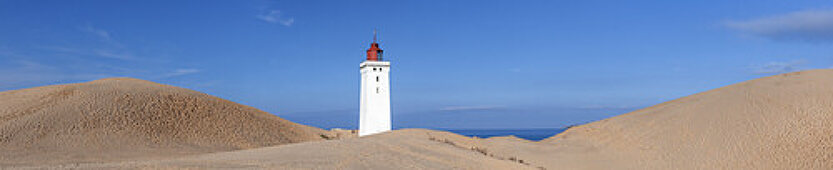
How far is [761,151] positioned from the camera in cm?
1809

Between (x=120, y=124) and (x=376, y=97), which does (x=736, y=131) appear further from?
(x=120, y=124)

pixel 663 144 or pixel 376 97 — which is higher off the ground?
pixel 376 97

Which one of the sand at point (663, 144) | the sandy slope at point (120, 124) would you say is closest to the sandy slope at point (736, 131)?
the sand at point (663, 144)

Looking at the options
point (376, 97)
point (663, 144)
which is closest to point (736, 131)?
point (663, 144)

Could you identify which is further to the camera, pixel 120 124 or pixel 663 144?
pixel 120 124

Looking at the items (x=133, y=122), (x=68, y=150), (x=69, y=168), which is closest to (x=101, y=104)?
(x=133, y=122)

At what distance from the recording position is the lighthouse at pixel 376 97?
3494 centimetres

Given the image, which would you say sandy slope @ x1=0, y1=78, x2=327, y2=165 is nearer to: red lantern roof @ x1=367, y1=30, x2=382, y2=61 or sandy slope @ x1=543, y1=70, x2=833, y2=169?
red lantern roof @ x1=367, y1=30, x2=382, y2=61

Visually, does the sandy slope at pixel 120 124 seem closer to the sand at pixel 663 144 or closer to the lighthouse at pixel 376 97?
the sand at pixel 663 144

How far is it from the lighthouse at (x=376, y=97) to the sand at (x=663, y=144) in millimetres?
10046

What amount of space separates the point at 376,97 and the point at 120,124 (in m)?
14.8

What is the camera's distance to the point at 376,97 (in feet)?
114

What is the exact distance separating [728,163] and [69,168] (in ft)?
62.5

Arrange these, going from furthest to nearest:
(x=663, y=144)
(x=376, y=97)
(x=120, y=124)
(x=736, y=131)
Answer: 1. (x=376, y=97)
2. (x=120, y=124)
3. (x=663, y=144)
4. (x=736, y=131)
